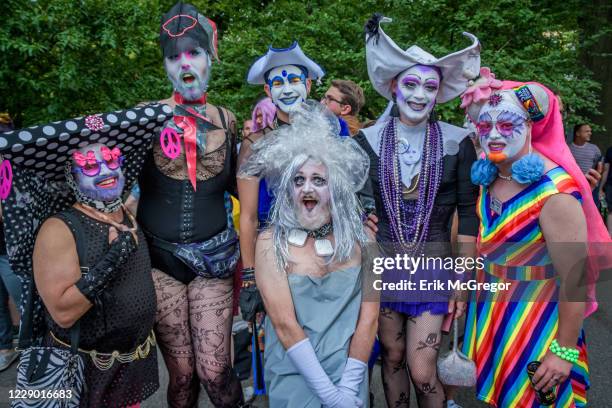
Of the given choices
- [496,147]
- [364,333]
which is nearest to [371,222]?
[364,333]

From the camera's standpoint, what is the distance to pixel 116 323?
244 centimetres

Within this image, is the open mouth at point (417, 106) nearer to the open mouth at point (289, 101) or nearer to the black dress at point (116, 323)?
the open mouth at point (289, 101)

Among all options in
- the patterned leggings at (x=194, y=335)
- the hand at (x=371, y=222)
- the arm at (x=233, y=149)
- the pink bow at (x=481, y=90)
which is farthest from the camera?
the arm at (x=233, y=149)

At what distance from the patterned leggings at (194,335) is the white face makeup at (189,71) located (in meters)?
0.95

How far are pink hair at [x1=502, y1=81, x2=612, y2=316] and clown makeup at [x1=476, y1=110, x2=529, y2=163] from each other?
0.11 metres

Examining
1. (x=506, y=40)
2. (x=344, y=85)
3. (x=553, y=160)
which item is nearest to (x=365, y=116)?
(x=506, y=40)

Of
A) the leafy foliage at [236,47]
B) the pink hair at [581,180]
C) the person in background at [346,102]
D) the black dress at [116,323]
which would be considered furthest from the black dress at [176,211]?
the leafy foliage at [236,47]

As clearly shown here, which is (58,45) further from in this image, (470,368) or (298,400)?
(470,368)

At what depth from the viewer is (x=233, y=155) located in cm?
296

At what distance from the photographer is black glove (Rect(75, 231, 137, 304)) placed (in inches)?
88.4

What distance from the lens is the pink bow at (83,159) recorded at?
2332mm

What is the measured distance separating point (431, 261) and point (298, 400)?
0.95 metres

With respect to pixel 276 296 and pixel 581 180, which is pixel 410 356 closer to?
pixel 276 296

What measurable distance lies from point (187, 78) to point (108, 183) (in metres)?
0.79
